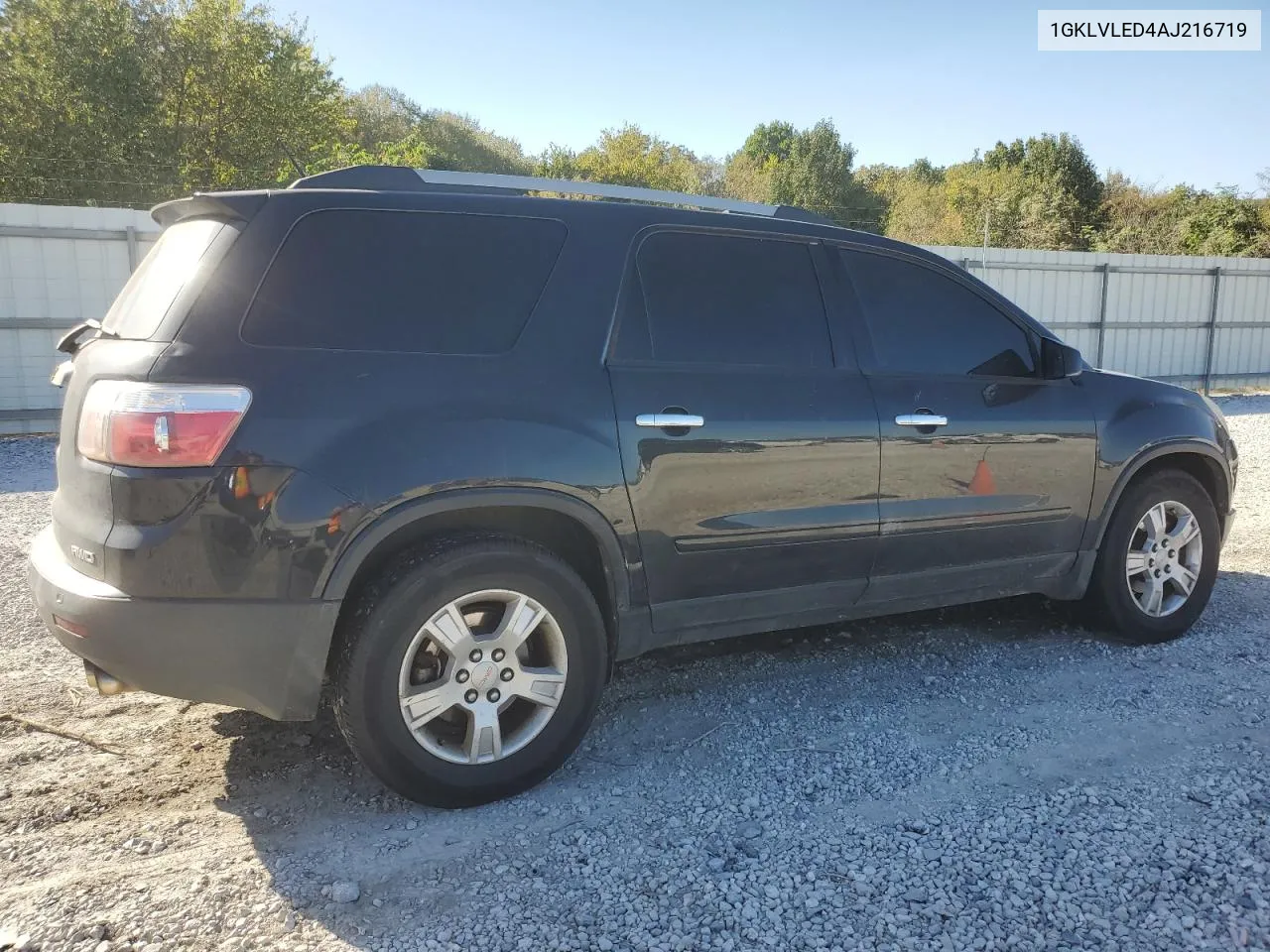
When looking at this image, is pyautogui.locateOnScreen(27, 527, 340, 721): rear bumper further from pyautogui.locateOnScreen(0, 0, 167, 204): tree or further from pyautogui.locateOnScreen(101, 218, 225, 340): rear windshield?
pyautogui.locateOnScreen(0, 0, 167, 204): tree

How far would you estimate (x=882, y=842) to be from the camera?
267 centimetres

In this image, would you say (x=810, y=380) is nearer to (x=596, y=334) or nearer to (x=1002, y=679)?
(x=596, y=334)

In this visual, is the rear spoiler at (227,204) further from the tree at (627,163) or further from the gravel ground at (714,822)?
the tree at (627,163)

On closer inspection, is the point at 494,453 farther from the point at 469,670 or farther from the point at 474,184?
the point at 474,184

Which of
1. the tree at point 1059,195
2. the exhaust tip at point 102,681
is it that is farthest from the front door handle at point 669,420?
the tree at point 1059,195

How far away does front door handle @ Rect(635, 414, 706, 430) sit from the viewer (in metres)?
3.04

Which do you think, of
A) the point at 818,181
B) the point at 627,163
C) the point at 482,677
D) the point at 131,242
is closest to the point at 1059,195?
the point at 818,181

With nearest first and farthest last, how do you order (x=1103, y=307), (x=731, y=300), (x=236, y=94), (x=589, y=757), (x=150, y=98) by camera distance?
(x=589, y=757)
(x=731, y=300)
(x=1103, y=307)
(x=150, y=98)
(x=236, y=94)

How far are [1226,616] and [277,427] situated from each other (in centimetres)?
480

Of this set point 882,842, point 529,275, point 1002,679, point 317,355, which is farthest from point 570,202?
point 1002,679

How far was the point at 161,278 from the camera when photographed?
2781mm

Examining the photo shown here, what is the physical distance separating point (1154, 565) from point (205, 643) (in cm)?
416

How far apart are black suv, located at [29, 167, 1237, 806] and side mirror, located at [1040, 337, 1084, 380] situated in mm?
235

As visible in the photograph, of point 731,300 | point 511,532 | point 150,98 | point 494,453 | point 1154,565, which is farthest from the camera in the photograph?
point 150,98
